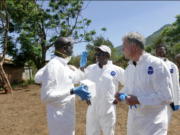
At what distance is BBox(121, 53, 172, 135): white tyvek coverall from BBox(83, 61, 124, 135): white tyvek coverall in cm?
91

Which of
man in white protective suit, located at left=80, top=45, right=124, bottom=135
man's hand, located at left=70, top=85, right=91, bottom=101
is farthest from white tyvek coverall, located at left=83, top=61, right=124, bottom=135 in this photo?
man's hand, located at left=70, top=85, right=91, bottom=101

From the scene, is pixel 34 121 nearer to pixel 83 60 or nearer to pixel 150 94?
pixel 83 60

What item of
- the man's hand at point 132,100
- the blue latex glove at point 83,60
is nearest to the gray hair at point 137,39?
the man's hand at point 132,100

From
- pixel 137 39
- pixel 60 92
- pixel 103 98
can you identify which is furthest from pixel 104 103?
pixel 137 39

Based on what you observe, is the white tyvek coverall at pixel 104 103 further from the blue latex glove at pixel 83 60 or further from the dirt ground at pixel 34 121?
the dirt ground at pixel 34 121

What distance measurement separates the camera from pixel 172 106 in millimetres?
2664

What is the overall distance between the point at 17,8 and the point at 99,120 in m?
10.6

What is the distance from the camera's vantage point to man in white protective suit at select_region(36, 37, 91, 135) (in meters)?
1.71

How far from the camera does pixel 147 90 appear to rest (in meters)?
1.56

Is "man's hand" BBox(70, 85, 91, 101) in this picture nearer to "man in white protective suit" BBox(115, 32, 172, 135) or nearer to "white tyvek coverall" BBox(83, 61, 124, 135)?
"man in white protective suit" BBox(115, 32, 172, 135)

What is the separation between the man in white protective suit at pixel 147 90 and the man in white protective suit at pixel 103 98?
2.96 ft

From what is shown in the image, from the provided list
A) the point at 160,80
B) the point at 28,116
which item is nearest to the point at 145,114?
the point at 160,80

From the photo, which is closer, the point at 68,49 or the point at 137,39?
the point at 137,39

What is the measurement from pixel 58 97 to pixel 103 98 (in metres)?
1.14
